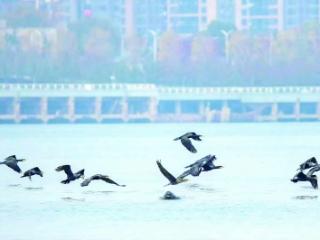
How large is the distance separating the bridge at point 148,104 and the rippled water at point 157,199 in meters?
67.0

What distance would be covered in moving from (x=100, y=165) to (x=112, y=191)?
1734 cm

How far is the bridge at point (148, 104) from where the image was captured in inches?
6649

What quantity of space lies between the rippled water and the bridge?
220 ft

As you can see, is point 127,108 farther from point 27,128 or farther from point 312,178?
point 312,178

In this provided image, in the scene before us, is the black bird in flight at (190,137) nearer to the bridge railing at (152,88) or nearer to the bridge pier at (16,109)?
the bridge pier at (16,109)

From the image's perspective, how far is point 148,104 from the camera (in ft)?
563

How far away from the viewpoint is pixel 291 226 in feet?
185

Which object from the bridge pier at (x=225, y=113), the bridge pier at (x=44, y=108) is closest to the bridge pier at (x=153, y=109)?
the bridge pier at (x=225, y=113)

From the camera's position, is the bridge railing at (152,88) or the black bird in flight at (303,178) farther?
the bridge railing at (152,88)

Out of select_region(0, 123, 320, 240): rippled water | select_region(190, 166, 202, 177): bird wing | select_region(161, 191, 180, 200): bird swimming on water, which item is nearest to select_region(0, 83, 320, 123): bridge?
select_region(0, 123, 320, 240): rippled water

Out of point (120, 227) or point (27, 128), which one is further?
point (27, 128)

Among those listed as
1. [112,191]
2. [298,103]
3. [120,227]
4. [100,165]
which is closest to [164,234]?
[120,227]

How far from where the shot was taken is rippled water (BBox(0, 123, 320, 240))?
5569 centimetres

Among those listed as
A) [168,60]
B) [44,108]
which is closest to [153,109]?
[44,108]
